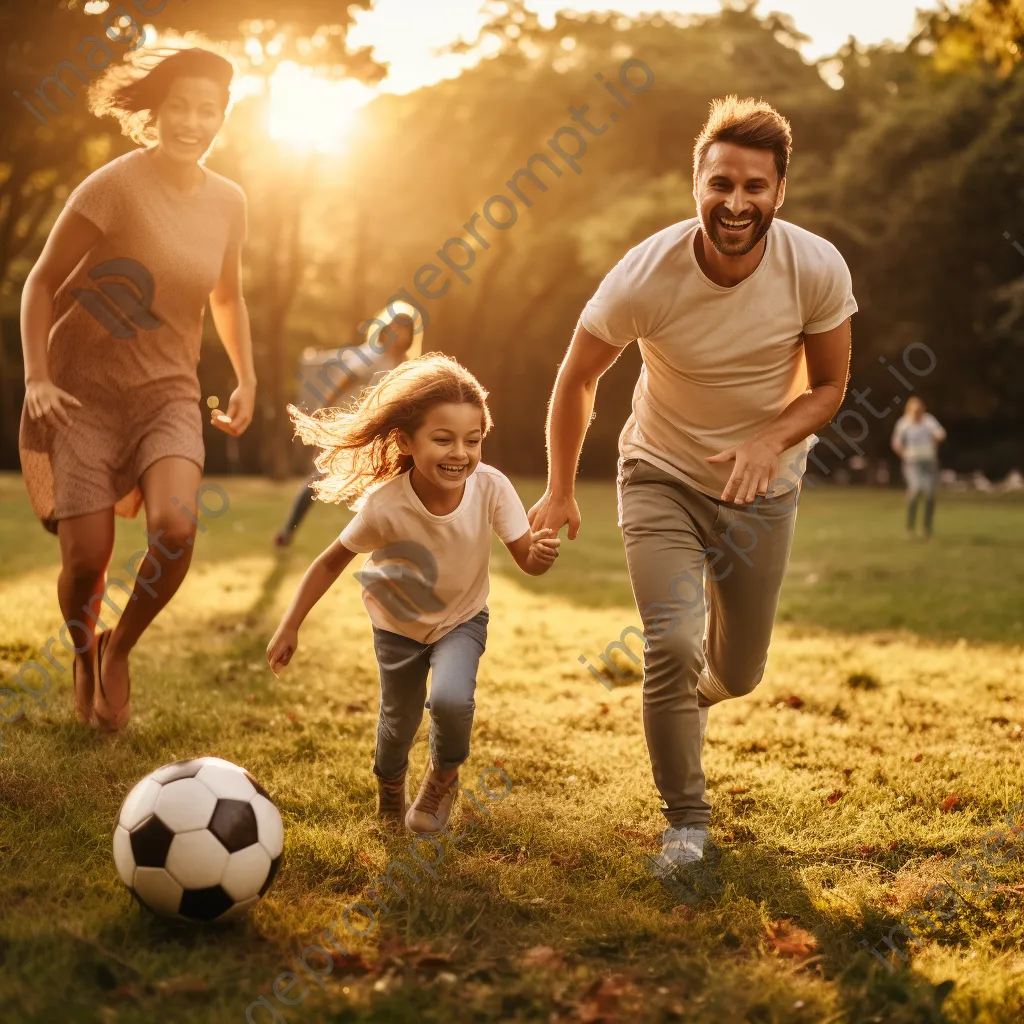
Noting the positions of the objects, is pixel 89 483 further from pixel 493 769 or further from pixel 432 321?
pixel 432 321

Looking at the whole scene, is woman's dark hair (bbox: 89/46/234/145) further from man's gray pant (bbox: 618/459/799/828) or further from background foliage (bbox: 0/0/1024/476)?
background foliage (bbox: 0/0/1024/476)

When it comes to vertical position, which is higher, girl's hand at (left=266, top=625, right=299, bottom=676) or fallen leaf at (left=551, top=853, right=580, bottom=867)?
girl's hand at (left=266, top=625, right=299, bottom=676)

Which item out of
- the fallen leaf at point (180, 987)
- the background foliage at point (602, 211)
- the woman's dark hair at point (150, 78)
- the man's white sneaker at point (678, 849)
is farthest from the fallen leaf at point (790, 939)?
the background foliage at point (602, 211)

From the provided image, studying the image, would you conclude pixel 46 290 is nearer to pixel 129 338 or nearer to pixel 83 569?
pixel 129 338

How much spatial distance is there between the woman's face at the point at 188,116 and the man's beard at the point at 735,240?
2.27 m

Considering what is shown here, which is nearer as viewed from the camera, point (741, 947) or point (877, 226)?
point (741, 947)

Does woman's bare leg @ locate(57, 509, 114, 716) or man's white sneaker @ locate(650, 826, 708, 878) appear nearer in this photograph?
man's white sneaker @ locate(650, 826, 708, 878)

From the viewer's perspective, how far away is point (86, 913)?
11.7 ft

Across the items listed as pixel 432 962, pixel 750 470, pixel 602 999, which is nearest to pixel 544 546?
pixel 750 470

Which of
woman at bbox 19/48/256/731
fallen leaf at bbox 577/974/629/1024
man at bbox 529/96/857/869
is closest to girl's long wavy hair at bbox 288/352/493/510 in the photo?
man at bbox 529/96/857/869

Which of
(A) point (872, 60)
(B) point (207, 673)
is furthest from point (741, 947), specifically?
(A) point (872, 60)

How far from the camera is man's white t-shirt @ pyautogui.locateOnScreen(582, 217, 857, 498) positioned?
425cm

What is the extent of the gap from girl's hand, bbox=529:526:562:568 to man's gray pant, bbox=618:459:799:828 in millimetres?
308

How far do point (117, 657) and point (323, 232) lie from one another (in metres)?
34.5
